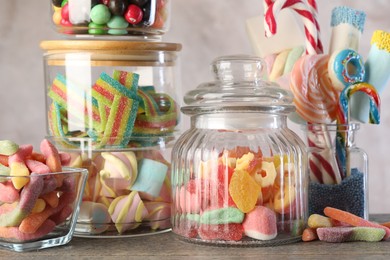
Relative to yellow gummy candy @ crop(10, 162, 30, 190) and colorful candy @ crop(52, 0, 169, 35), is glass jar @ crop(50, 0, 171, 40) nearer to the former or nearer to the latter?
colorful candy @ crop(52, 0, 169, 35)

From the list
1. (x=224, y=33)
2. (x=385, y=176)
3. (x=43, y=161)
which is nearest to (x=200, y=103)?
(x=43, y=161)

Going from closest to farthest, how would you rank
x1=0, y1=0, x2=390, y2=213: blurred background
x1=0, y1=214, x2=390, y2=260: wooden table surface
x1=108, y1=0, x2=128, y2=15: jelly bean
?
1. x1=0, y1=214, x2=390, y2=260: wooden table surface
2. x1=108, y1=0, x2=128, y2=15: jelly bean
3. x1=0, y1=0, x2=390, y2=213: blurred background

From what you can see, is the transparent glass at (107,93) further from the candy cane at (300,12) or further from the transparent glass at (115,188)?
the candy cane at (300,12)

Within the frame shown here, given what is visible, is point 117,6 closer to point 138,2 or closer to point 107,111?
point 138,2

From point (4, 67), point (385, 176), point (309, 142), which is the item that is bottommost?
point (385, 176)

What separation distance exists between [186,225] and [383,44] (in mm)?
374

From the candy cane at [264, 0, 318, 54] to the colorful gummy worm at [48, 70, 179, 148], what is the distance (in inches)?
7.1

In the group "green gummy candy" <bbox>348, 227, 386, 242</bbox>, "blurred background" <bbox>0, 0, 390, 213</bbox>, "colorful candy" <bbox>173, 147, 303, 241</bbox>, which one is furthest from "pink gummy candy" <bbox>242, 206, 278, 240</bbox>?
"blurred background" <bbox>0, 0, 390, 213</bbox>

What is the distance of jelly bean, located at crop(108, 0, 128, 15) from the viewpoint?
105cm

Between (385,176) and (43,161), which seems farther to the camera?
(385,176)

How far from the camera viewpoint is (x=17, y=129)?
1.50 metres

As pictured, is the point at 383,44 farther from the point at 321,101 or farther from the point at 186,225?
the point at 186,225

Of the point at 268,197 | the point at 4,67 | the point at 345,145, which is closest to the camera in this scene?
the point at 268,197

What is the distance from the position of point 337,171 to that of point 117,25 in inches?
14.2
